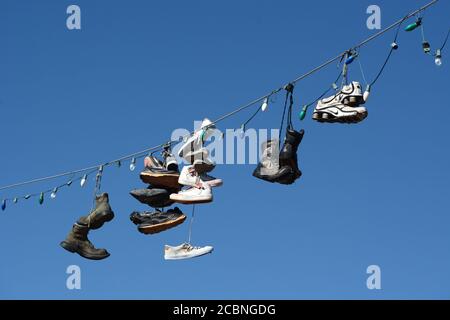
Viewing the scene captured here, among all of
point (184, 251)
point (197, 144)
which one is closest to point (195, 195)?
point (197, 144)

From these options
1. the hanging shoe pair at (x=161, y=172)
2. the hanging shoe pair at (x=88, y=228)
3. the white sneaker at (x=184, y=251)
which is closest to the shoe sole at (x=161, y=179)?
the hanging shoe pair at (x=161, y=172)

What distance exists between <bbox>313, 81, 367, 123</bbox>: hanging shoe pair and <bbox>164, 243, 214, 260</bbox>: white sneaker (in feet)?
4.82

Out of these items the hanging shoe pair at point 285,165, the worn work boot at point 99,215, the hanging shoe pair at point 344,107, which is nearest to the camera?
the hanging shoe pair at point 344,107

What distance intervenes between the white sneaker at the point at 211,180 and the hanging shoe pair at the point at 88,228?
3.27 feet

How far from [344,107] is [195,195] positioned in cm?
137

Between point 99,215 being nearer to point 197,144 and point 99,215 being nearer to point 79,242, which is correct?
point 79,242

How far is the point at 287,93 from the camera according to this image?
22.1 feet

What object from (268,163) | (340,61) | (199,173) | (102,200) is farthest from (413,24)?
(102,200)

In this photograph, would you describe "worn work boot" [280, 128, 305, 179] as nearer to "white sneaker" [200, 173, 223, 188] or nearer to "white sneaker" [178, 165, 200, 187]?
"white sneaker" [200, 173, 223, 188]

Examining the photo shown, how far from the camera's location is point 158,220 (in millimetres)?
7492

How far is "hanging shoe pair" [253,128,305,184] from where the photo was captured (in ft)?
22.6

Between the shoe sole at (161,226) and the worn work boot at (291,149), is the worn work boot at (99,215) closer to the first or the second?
the shoe sole at (161,226)

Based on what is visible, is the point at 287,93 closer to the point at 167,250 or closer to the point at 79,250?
the point at 167,250

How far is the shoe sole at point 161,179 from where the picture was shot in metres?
7.42
